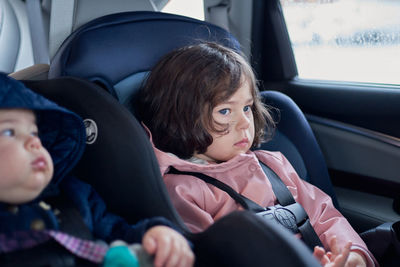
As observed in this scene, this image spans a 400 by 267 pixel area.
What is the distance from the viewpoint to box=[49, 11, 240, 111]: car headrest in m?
1.29

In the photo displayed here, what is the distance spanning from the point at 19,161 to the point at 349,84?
56.1 inches

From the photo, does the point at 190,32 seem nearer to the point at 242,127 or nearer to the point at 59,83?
the point at 242,127

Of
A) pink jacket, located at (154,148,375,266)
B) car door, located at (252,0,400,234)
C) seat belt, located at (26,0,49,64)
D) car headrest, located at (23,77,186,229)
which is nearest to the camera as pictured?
car headrest, located at (23,77,186,229)

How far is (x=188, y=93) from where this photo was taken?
1318 millimetres

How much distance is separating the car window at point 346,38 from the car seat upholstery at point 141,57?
458 millimetres

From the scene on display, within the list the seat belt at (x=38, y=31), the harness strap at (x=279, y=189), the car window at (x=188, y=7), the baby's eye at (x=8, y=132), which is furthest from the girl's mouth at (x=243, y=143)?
the car window at (x=188, y=7)

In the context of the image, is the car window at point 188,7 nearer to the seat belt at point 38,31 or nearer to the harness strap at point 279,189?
the seat belt at point 38,31

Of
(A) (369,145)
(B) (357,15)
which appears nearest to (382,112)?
(A) (369,145)

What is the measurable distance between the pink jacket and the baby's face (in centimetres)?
42

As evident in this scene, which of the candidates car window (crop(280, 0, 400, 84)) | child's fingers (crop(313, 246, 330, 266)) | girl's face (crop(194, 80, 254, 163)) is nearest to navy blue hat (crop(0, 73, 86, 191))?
girl's face (crop(194, 80, 254, 163))

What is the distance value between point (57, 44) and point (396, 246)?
1169 millimetres

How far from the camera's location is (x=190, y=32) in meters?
1.53

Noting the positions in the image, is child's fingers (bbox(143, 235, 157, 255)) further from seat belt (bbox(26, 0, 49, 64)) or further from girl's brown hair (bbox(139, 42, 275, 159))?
seat belt (bbox(26, 0, 49, 64))

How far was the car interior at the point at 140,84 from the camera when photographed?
3.58 ft
